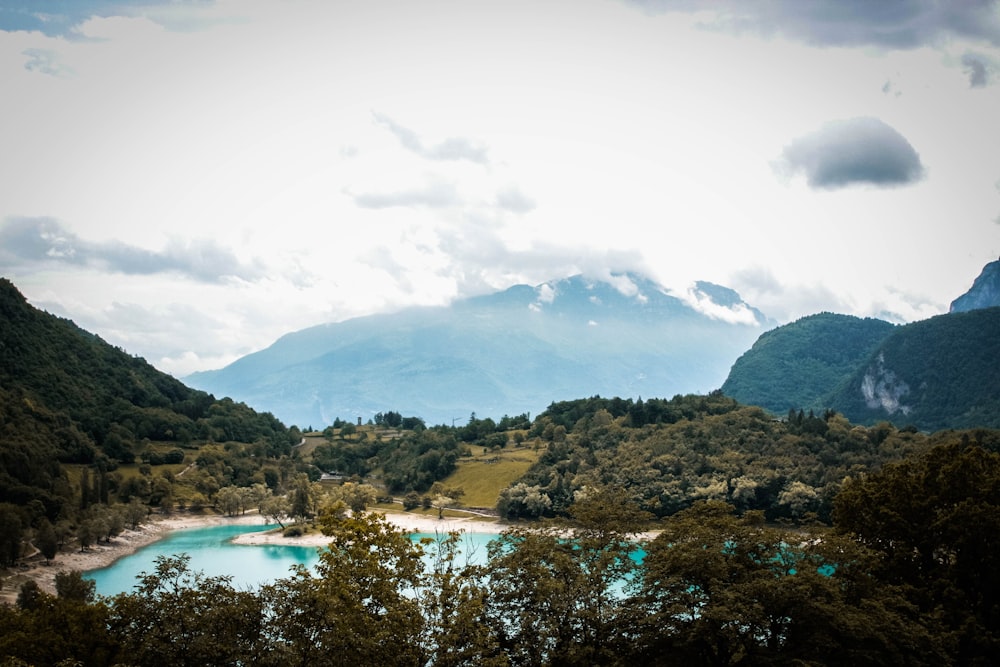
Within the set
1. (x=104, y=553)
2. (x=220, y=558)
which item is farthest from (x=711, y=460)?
(x=104, y=553)

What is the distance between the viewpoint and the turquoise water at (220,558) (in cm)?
7481

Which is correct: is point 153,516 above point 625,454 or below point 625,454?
below

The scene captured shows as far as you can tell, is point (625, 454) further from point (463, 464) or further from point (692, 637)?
point (692, 637)

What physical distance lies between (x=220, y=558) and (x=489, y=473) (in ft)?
201

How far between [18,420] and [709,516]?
10593 centimetres

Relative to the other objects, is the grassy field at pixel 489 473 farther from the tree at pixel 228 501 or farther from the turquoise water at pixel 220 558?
the tree at pixel 228 501

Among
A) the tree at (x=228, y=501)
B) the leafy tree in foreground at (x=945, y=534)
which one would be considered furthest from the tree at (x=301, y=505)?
the leafy tree in foreground at (x=945, y=534)

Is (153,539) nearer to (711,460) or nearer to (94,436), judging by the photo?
(94,436)

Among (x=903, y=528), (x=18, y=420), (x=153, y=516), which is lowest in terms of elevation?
(x=153, y=516)

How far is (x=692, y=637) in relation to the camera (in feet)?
83.4

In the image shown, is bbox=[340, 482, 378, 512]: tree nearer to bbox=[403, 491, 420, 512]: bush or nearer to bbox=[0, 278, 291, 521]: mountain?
bbox=[403, 491, 420, 512]: bush

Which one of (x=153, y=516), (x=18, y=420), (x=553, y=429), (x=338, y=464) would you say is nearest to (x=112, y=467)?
(x=153, y=516)

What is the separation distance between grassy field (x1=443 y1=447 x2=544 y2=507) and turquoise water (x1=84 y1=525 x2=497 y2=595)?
23117 mm

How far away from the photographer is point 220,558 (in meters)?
88.8
